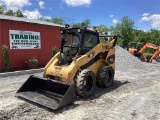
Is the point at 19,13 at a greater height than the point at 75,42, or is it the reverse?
the point at 19,13

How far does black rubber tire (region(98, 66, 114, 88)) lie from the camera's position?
7734 millimetres

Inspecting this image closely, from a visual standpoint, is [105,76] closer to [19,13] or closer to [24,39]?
[24,39]

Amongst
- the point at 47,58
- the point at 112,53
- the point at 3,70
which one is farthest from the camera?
the point at 47,58

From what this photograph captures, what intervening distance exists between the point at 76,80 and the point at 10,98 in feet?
6.77

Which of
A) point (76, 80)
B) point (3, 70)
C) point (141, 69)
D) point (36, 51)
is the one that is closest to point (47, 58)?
point (36, 51)

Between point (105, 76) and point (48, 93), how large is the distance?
2245 mm

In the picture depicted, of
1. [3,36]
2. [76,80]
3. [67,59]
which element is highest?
[3,36]

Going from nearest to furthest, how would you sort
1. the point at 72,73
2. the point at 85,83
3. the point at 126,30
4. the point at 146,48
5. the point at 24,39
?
the point at 72,73 → the point at 85,83 → the point at 24,39 → the point at 146,48 → the point at 126,30

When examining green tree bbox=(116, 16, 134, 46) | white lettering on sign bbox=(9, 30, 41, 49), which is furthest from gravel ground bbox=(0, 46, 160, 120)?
green tree bbox=(116, 16, 134, 46)

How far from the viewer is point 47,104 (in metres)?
5.71

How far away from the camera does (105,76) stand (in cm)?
779

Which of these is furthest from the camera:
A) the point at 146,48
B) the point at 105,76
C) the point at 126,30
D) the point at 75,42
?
the point at 126,30

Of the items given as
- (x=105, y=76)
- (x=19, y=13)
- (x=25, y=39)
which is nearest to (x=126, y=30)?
(x=19, y=13)

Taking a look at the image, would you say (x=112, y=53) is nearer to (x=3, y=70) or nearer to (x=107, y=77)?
(x=107, y=77)
